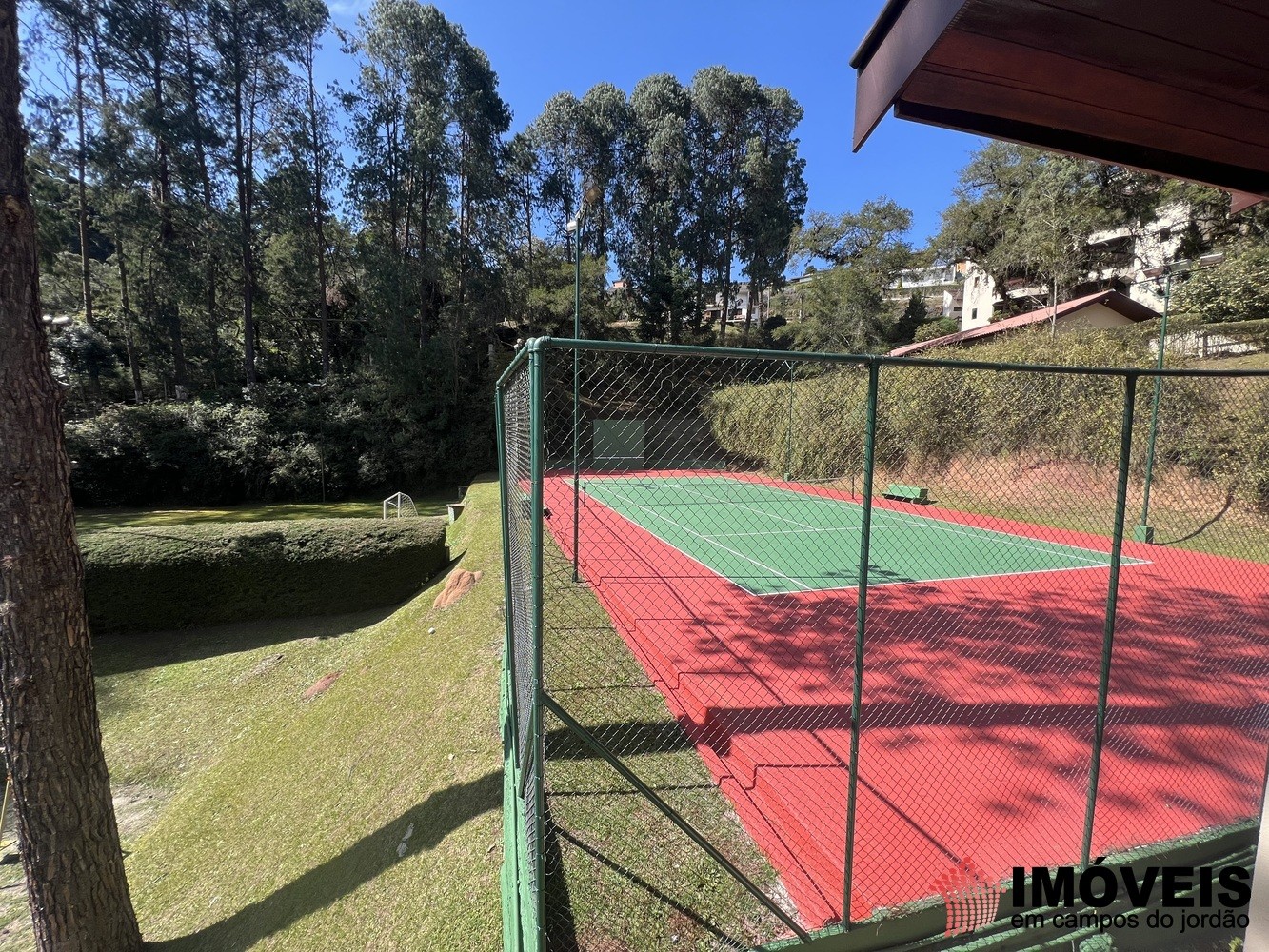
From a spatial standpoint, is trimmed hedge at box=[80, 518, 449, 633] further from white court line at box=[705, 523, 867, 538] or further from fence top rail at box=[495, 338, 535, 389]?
fence top rail at box=[495, 338, 535, 389]

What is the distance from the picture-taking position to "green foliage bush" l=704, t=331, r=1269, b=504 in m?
7.95

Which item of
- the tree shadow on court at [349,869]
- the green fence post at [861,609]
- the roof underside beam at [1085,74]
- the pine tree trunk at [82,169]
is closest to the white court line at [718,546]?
the tree shadow on court at [349,869]

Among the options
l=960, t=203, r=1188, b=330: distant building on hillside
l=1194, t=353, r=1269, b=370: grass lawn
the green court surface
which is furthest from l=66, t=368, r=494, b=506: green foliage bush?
l=960, t=203, r=1188, b=330: distant building on hillside

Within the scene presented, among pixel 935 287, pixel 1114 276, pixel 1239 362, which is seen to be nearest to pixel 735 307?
pixel 935 287

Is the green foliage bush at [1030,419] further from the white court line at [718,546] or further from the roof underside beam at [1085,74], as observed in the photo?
the roof underside beam at [1085,74]

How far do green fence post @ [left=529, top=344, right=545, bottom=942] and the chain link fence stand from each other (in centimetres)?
1

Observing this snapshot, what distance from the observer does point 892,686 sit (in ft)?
14.9

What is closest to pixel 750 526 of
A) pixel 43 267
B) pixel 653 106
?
pixel 43 267

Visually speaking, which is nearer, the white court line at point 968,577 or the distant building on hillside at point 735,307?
the white court line at point 968,577

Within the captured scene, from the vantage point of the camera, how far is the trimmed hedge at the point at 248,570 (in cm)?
898

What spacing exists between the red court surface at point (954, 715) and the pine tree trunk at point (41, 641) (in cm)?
392

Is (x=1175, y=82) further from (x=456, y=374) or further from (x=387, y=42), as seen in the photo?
(x=387, y=42)

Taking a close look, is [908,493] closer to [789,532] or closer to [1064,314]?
[789,532]

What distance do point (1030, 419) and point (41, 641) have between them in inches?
454
